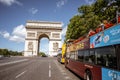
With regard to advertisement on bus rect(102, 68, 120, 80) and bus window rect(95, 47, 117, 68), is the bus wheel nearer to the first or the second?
bus window rect(95, 47, 117, 68)

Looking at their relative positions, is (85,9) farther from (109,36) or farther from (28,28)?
(28,28)

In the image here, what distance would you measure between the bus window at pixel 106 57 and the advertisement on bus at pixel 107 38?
244 mm

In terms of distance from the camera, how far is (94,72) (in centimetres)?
758

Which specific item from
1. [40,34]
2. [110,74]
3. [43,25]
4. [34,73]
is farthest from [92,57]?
[43,25]

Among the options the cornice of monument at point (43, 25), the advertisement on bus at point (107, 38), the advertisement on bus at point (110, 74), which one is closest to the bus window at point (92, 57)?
the advertisement on bus at point (107, 38)

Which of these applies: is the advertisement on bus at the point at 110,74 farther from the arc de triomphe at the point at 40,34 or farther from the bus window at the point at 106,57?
the arc de triomphe at the point at 40,34

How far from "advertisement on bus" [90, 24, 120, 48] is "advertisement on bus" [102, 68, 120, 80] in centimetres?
100

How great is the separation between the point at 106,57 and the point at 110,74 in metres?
0.67

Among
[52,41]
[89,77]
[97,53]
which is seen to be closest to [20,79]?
[89,77]

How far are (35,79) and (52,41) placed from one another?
236 feet

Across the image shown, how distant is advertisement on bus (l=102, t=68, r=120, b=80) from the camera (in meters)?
5.55

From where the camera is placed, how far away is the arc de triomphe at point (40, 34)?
80688 mm

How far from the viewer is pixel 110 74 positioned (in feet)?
19.6

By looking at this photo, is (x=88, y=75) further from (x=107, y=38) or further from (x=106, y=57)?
(x=107, y=38)
